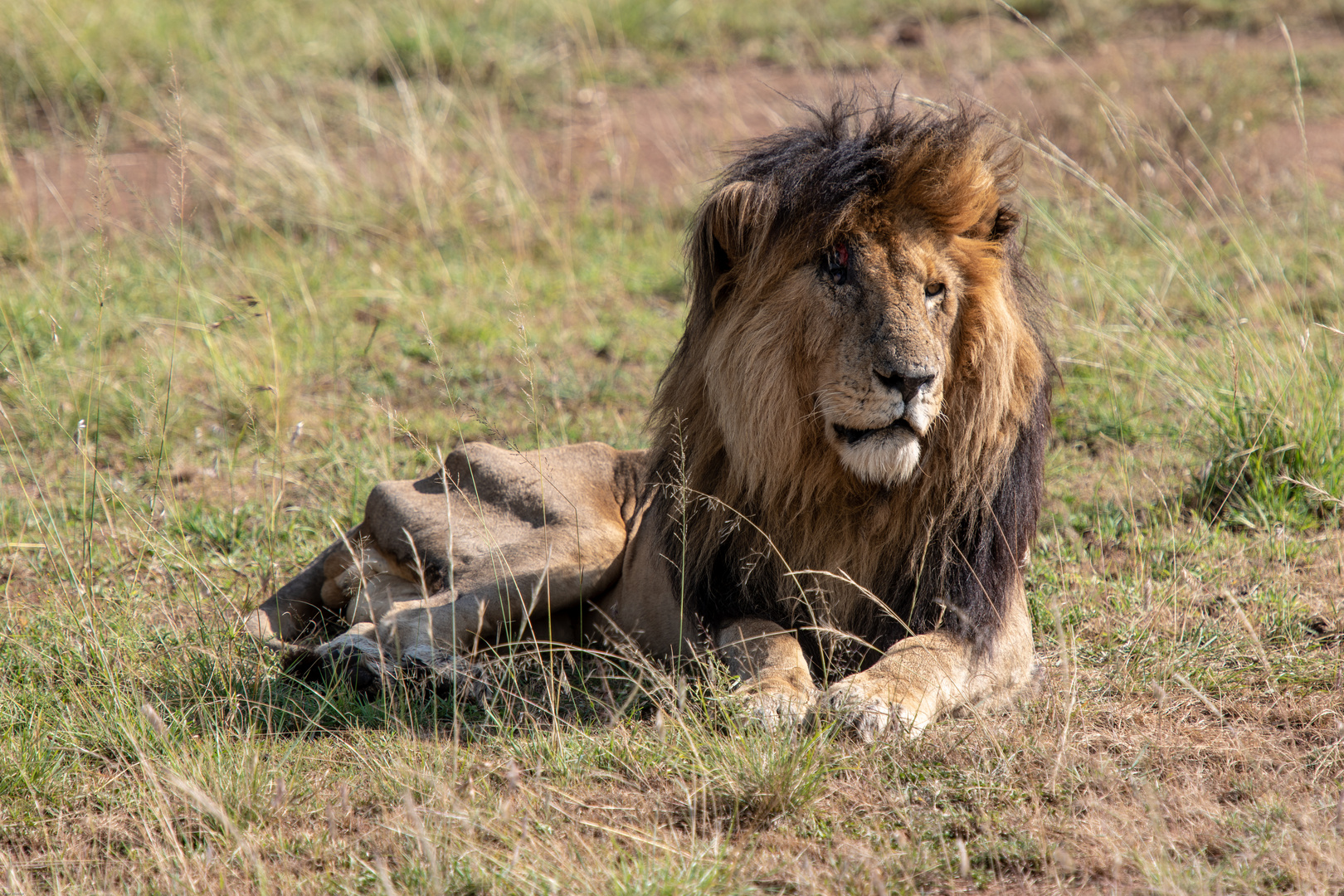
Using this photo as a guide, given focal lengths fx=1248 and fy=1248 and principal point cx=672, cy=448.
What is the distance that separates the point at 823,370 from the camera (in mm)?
3105

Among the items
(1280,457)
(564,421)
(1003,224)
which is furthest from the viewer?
(564,421)

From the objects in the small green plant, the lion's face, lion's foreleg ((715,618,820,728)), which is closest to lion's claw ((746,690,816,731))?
lion's foreleg ((715,618,820,728))

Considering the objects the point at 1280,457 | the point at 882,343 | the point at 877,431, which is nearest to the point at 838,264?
the point at 882,343

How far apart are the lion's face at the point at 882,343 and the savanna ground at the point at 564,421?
1.87ft

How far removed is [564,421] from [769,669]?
2567 mm

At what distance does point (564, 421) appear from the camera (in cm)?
562

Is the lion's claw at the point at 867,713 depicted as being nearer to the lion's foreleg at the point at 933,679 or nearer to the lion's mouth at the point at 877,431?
the lion's foreleg at the point at 933,679

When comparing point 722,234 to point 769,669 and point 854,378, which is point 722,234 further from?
point 769,669

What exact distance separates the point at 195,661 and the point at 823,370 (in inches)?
76.9

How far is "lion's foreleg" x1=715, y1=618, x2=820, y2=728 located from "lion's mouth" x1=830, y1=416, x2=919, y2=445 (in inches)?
24.3

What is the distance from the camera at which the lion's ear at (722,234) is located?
10.5 ft

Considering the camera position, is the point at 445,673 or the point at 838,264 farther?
the point at 445,673

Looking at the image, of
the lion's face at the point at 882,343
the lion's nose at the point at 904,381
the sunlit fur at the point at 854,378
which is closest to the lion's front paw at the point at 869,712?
the sunlit fur at the point at 854,378

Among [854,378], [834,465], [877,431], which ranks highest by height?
[854,378]
